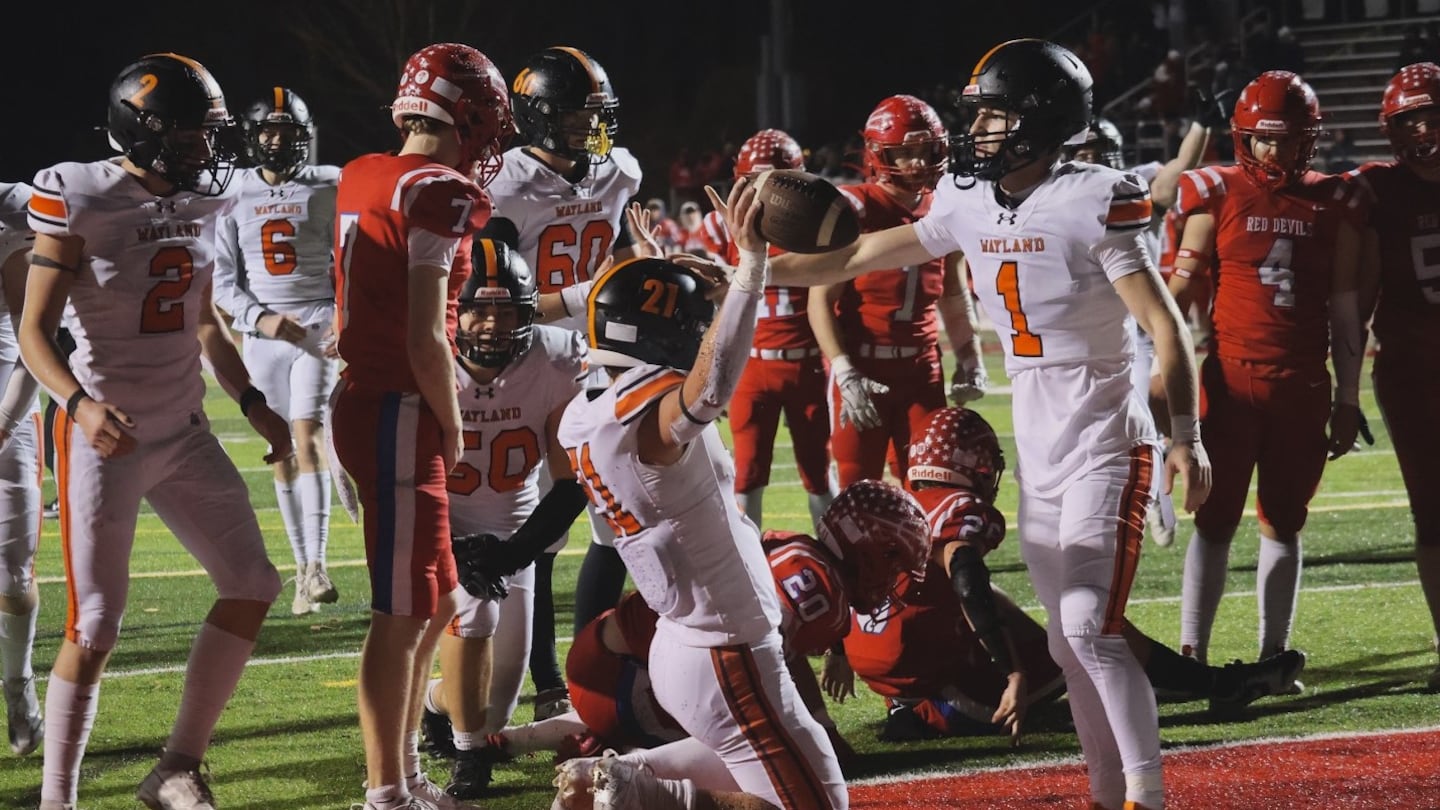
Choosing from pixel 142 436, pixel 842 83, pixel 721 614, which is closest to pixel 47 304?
pixel 142 436

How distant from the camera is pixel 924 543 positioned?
14.1ft

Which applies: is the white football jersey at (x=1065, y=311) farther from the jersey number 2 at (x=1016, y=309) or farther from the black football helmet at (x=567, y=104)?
the black football helmet at (x=567, y=104)

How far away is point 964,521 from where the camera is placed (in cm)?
470

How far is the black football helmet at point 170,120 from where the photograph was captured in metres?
4.11

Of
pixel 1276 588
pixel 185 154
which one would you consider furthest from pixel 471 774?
pixel 1276 588

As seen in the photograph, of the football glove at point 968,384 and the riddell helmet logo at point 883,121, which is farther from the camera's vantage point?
the football glove at point 968,384

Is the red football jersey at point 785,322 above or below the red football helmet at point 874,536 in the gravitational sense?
above

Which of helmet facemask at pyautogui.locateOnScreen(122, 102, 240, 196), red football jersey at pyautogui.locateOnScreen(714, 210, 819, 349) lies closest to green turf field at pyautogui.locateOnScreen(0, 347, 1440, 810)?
red football jersey at pyautogui.locateOnScreen(714, 210, 819, 349)

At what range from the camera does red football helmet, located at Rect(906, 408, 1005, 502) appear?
4.95 meters

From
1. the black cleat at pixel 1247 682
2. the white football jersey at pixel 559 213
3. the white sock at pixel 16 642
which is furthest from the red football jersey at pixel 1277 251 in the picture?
the white sock at pixel 16 642

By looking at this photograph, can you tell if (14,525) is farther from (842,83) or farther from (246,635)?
(842,83)

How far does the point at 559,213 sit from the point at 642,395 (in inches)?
94.9

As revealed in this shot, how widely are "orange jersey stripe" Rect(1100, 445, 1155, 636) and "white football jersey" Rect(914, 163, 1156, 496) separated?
60 mm

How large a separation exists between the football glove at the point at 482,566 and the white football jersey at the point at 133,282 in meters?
0.75
